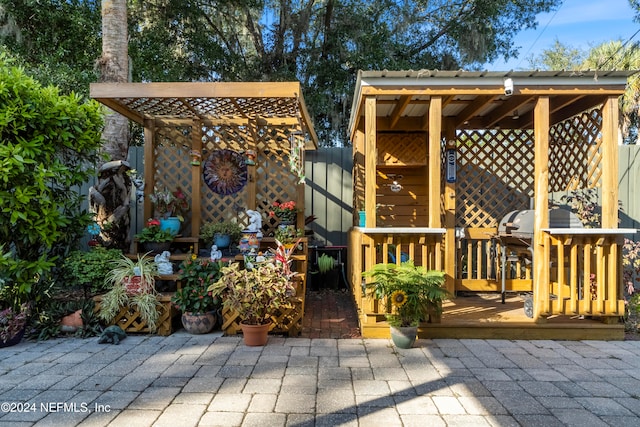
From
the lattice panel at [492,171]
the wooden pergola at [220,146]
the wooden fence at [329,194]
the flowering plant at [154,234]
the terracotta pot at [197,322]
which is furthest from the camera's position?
the wooden fence at [329,194]

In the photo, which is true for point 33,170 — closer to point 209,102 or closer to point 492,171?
point 209,102

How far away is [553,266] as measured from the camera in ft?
14.9

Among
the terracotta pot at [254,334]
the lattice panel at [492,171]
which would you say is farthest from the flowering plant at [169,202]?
the lattice panel at [492,171]

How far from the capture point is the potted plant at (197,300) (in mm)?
3719

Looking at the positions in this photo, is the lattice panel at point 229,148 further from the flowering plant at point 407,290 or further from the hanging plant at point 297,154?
the flowering plant at point 407,290

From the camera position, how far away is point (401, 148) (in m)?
5.40

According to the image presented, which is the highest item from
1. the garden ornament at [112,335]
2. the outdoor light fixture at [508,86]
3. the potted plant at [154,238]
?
the outdoor light fixture at [508,86]

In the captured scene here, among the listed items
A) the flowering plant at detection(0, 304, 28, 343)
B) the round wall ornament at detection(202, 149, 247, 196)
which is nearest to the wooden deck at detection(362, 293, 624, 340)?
the round wall ornament at detection(202, 149, 247, 196)

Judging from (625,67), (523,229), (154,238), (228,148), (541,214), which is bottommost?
(154,238)

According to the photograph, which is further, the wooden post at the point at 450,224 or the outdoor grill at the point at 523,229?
the wooden post at the point at 450,224

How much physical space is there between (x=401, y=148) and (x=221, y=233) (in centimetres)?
257

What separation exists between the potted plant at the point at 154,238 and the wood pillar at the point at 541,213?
383 cm

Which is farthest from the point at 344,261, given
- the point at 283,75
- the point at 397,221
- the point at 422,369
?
the point at 283,75

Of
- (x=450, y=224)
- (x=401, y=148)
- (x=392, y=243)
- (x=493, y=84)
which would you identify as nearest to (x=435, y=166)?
(x=392, y=243)
